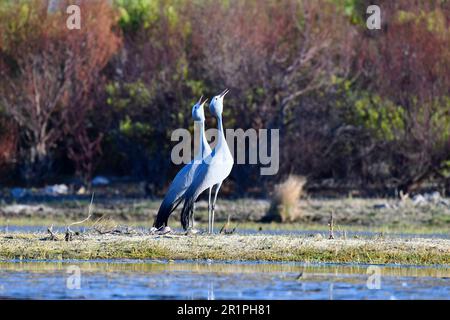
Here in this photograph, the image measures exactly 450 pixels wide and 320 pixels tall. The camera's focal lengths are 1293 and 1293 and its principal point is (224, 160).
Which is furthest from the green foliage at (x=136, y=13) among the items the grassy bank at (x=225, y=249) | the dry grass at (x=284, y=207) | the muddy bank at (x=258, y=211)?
the grassy bank at (x=225, y=249)

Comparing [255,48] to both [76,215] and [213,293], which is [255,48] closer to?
[76,215]

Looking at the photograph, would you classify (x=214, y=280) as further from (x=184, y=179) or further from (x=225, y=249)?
(x=184, y=179)

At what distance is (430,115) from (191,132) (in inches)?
265

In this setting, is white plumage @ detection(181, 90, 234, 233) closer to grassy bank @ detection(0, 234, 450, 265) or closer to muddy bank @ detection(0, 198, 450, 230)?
grassy bank @ detection(0, 234, 450, 265)

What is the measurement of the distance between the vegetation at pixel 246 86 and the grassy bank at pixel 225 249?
15195mm

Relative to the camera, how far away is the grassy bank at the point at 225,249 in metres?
19.2

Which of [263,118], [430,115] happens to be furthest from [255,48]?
[430,115]

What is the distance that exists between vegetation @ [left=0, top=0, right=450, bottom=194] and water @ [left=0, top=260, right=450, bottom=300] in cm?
1697

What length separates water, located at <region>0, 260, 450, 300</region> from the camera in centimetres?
1524

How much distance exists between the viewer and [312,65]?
124ft

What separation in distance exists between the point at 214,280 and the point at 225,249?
9.82ft

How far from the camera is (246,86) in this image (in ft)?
120

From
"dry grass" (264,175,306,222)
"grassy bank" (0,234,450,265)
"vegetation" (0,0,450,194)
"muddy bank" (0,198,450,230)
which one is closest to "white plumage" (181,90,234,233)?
"grassy bank" (0,234,450,265)

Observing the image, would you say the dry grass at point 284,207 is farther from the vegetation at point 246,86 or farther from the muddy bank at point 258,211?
the vegetation at point 246,86
